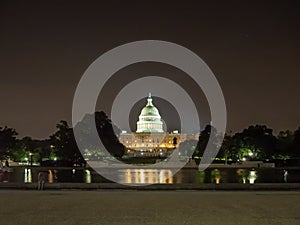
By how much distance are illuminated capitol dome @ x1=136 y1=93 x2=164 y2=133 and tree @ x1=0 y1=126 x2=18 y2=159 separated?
95.3 metres

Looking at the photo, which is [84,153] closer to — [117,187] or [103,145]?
[103,145]

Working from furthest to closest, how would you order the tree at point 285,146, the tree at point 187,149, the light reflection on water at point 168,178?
the tree at point 187,149
the tree at point 285,146
the light reflection on water at point 168,178

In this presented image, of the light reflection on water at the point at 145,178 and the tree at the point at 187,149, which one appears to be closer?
the light reflection on water at the point at 145,178

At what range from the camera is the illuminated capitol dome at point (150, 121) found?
170 m

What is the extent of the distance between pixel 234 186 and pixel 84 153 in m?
46.1

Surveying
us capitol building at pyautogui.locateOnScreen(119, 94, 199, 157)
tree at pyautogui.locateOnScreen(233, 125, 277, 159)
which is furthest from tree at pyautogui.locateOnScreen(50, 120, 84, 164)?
us capitol building at pyautogui.locateOnScreen(119, 94, 199, 157)

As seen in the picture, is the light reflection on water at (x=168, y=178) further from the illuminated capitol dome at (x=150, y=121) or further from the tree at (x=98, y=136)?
the illuminated capitol dome at (x=150, y=121)

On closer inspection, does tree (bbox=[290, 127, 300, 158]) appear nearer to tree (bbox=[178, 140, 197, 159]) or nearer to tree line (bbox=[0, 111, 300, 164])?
tree line (bbox=[0, 111, 300, 164])

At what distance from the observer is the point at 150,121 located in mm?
170125

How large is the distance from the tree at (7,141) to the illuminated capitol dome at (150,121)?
95297 mm
